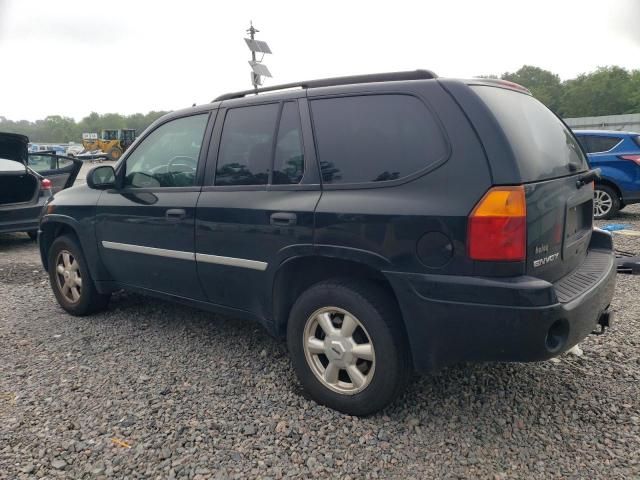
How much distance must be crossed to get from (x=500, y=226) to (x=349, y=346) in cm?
102

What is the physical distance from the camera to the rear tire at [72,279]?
4.39 metres

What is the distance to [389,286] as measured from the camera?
2654 mm

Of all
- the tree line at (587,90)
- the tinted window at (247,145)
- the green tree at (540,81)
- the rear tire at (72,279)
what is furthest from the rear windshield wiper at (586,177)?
the green tree at (540,81)

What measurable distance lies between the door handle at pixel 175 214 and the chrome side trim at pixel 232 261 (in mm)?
295

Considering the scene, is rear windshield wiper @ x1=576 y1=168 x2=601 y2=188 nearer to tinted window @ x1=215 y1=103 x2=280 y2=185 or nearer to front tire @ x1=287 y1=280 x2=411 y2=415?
front tire @ x1=287 y1=280 x2=411 y2=415

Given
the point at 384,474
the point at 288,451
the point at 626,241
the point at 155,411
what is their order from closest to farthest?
the point at 384,474 < the point at 288,451 < the point at 155,411 < the point at 626,241

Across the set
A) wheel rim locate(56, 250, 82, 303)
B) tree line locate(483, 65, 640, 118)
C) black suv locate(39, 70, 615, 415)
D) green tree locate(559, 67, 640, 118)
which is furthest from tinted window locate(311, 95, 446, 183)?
green tree locate(559, 67, 640, 118)

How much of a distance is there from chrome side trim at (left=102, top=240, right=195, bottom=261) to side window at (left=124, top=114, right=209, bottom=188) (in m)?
0.47

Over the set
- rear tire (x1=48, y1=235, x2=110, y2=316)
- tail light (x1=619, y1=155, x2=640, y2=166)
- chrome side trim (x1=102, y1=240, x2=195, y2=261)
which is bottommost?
rear tire (x1=48, y1=235, x2=110, y2=316)

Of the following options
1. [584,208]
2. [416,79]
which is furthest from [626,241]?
[416,79]

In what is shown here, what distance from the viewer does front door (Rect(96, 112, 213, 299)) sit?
3.48 metres

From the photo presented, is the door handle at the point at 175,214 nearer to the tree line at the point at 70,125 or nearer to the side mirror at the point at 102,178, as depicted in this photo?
the side mirror at the point at 102,178

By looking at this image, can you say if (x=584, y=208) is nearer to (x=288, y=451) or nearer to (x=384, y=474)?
(x=384, y=474)

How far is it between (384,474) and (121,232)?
2.69 meters
